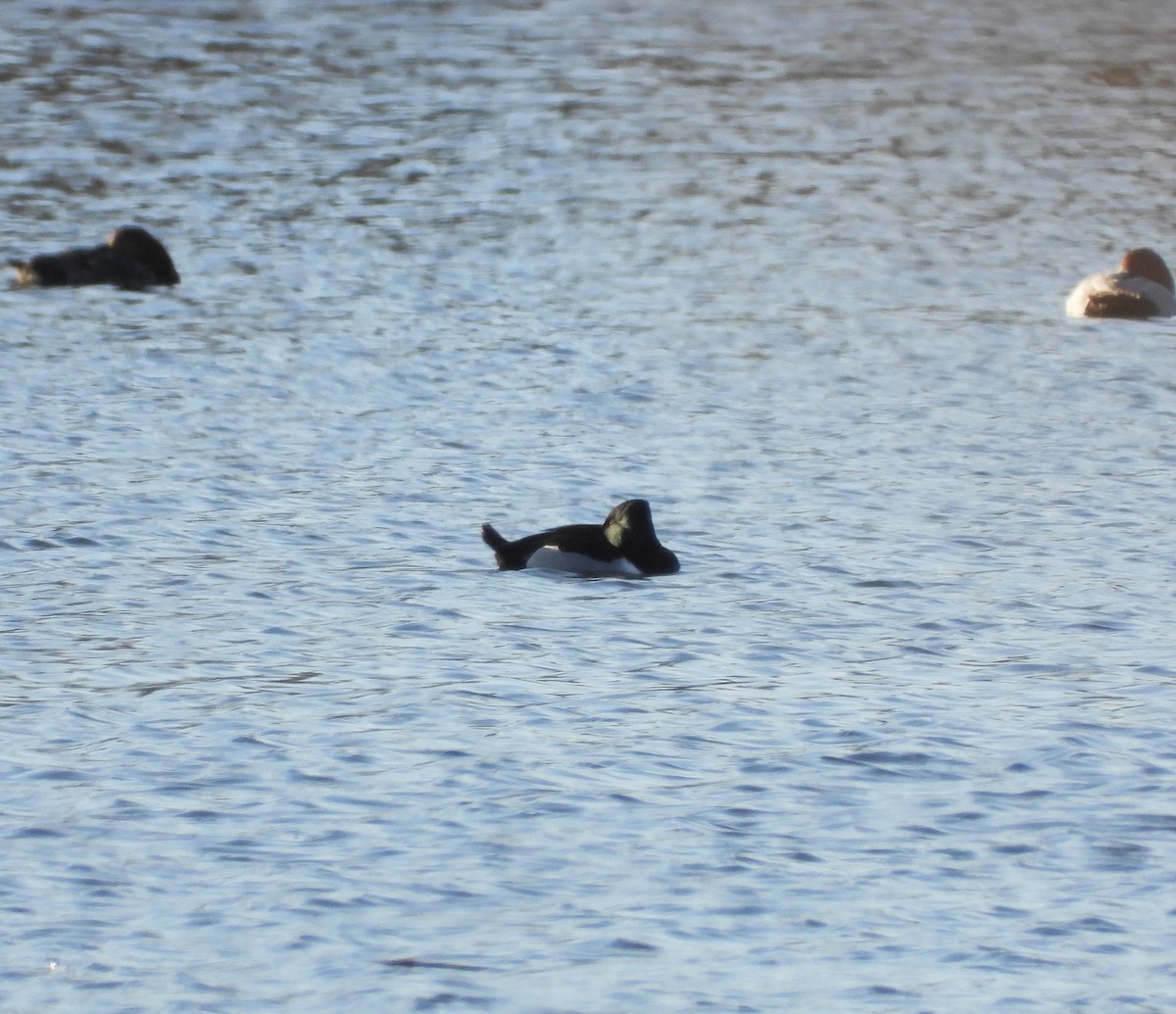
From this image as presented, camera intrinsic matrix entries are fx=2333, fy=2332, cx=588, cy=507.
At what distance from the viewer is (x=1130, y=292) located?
65.4 feet

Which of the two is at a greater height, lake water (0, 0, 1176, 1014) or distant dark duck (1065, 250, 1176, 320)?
distant dark duck (1065, 250, 1176, 320)

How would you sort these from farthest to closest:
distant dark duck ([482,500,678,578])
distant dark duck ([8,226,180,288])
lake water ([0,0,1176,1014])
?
distant dark duck ([8,226,180,288]), distant dark duck ([482,500,678,578]), lake water ([0,0,1176,1014])

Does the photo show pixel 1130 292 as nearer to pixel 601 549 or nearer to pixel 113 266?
pixel 113 266

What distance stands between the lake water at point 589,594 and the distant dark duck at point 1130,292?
0.37 meters

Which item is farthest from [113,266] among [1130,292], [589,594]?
[589,594]

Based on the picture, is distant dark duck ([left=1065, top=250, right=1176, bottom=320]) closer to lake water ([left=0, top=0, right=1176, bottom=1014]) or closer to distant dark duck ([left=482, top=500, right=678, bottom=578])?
lake water ([left=0, top=0, right=1176, bottom=1014])

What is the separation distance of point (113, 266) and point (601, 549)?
10708mm

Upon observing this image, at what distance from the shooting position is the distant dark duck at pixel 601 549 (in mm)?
11914

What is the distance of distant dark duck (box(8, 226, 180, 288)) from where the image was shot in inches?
838

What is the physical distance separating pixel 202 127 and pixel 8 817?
23.9 m

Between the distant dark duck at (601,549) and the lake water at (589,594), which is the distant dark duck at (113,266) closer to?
the lake water at (589,594)

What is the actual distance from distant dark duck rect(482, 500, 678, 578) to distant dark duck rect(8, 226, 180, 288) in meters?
10.0

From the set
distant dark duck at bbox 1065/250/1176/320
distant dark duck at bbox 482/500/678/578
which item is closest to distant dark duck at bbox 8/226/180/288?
distant dark duck at bbox 1065/250/1176/320

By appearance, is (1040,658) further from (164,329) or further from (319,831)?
(164,329)
